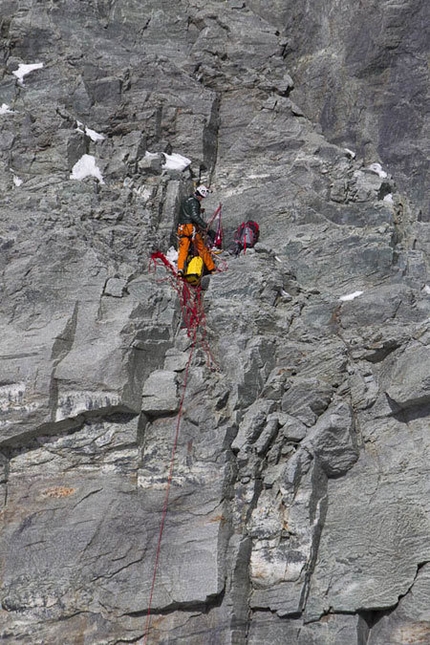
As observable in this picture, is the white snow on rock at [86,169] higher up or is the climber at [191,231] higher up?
the white snow on rock at [86,169]

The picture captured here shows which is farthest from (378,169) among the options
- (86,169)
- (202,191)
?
(86,169)

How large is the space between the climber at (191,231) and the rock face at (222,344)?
35cm

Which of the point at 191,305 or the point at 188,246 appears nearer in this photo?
the point at 191,305

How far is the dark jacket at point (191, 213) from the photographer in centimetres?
2199

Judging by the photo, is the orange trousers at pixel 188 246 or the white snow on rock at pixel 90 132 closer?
the orange trousers at pixel 188 246

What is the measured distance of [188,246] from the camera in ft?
69.4

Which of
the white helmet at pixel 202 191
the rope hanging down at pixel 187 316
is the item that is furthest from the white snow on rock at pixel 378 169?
the rope hanging down at pixel 187 316

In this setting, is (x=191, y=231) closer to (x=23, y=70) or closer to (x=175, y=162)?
(x=175, y=162)

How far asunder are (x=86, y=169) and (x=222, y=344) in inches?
259

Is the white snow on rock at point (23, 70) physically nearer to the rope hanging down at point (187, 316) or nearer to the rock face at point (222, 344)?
the rock face at point (222, 344)

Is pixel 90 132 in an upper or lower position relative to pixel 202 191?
upper

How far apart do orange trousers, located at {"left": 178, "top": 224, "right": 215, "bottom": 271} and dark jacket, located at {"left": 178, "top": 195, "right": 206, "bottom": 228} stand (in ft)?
1.17

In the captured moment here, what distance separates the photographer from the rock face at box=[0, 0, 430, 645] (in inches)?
623

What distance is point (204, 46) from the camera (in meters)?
26.3
